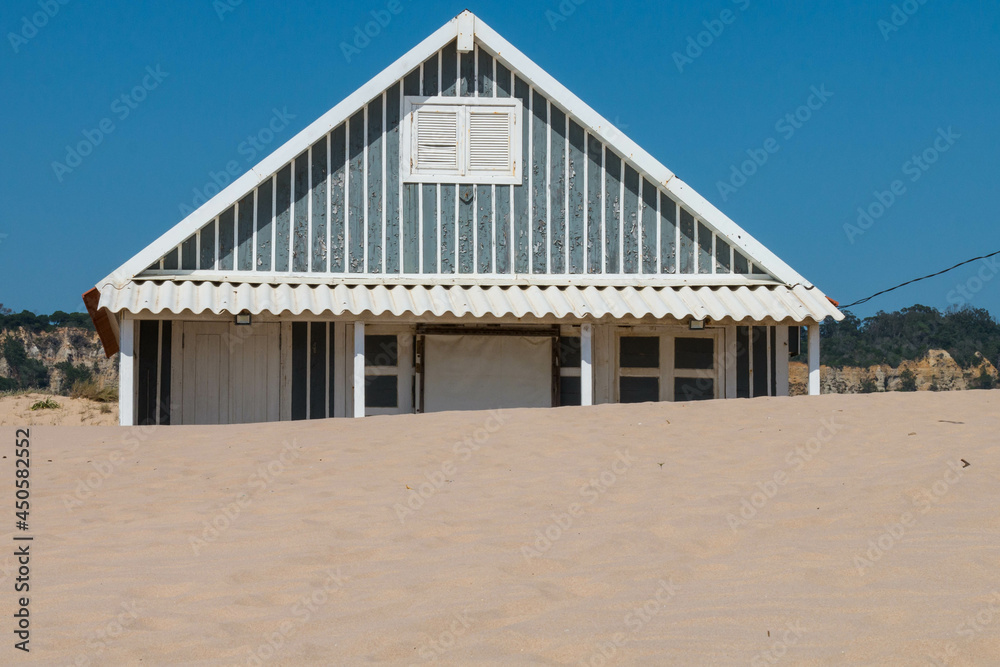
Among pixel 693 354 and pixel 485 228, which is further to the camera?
pixel 693 354

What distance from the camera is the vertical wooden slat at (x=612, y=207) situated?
51.2ft

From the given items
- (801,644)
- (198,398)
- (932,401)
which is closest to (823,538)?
(801,644)

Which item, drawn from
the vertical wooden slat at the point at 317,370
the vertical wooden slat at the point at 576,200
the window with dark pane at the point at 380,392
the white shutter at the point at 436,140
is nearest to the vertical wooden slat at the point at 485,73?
the white shutter at the point at 436,140

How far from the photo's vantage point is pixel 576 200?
614 inches

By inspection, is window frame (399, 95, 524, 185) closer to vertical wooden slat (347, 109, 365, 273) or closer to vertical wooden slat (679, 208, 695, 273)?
vertical wooden slat (347, 109, 365, 273)

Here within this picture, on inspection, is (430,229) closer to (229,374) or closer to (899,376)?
(229,374)

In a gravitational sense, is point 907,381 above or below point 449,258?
below

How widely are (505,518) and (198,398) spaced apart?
9.75m

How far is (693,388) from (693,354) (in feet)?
1.82

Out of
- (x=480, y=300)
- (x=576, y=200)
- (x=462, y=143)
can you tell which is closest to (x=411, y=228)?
(x=462, y=143)

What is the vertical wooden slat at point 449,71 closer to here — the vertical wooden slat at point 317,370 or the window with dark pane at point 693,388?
the vertical wooden slat at point 317,370

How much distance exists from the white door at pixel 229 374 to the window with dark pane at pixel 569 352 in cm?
450

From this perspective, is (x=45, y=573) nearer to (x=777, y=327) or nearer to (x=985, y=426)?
(x=985, y=426)

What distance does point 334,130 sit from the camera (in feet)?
49.8
